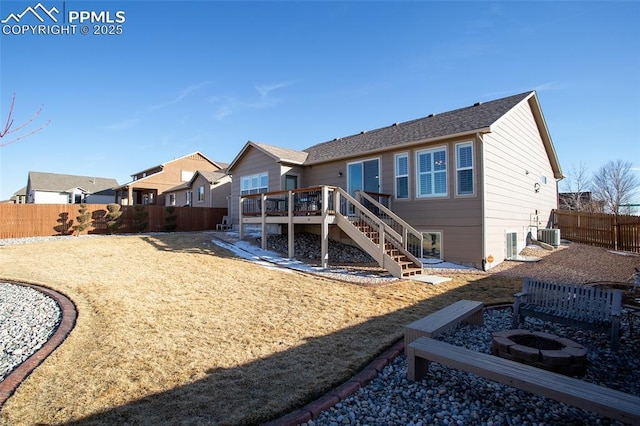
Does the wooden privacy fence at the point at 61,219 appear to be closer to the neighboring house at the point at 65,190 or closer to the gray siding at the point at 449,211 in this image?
the gray siding at the point at 449,211

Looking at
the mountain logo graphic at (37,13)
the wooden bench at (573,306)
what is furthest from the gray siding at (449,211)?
the mountain logo graphic at (37,13)

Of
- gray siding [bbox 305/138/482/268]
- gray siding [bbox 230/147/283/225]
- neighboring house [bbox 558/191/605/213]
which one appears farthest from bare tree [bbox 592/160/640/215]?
gray siding [bbox 230/147/283/225]

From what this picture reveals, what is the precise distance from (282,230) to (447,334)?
10185mm

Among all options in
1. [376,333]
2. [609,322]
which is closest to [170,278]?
[376,333]

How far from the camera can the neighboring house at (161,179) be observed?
101ft

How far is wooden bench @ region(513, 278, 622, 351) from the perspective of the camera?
4.32m

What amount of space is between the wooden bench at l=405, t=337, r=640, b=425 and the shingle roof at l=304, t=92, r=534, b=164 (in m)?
8.99

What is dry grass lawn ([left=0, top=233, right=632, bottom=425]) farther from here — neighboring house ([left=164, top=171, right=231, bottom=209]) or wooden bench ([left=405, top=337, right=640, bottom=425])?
neighboring house ([left=164, top=171, right=231, bottom=209])

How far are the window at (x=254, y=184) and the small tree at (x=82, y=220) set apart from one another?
8.39 meters

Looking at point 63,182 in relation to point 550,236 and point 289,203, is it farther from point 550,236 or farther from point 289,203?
point 550,236

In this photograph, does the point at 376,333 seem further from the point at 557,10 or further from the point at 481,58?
the point at 481,58

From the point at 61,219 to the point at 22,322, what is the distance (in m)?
14.9

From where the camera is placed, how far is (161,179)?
3111 cm

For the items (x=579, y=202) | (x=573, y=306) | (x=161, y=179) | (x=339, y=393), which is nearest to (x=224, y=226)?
(x=161, y=179)
